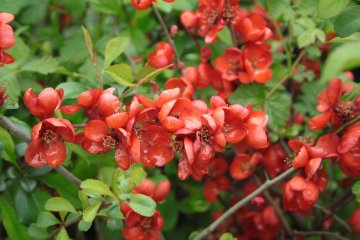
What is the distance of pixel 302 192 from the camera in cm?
110

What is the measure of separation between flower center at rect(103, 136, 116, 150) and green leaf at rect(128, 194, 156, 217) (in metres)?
0.09

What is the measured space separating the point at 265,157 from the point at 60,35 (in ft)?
2.44

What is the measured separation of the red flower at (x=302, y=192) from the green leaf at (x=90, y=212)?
0.38 m

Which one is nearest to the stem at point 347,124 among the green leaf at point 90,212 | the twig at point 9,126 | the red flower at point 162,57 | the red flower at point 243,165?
the red flower at point 243,165

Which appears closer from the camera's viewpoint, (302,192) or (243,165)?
(302,192)

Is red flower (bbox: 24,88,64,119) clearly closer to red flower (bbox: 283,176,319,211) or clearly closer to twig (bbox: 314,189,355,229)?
red flower (bbox: 283,176,319,211)

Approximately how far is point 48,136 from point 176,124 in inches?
9.3

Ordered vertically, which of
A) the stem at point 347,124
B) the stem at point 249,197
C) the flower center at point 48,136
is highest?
the flower center at point 48,136

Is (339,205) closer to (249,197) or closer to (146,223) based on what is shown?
(249,197)

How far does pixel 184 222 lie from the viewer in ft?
5.67

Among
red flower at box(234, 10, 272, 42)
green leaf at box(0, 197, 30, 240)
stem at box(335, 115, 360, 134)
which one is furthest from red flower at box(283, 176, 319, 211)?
green leaf at box(0, 197, 30, 240)

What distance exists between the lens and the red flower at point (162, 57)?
48.3 inches

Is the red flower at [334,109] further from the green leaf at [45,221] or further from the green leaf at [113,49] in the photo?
the green leaf at [45,221]

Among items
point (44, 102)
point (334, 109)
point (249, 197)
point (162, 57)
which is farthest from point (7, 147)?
point (334, 109)
